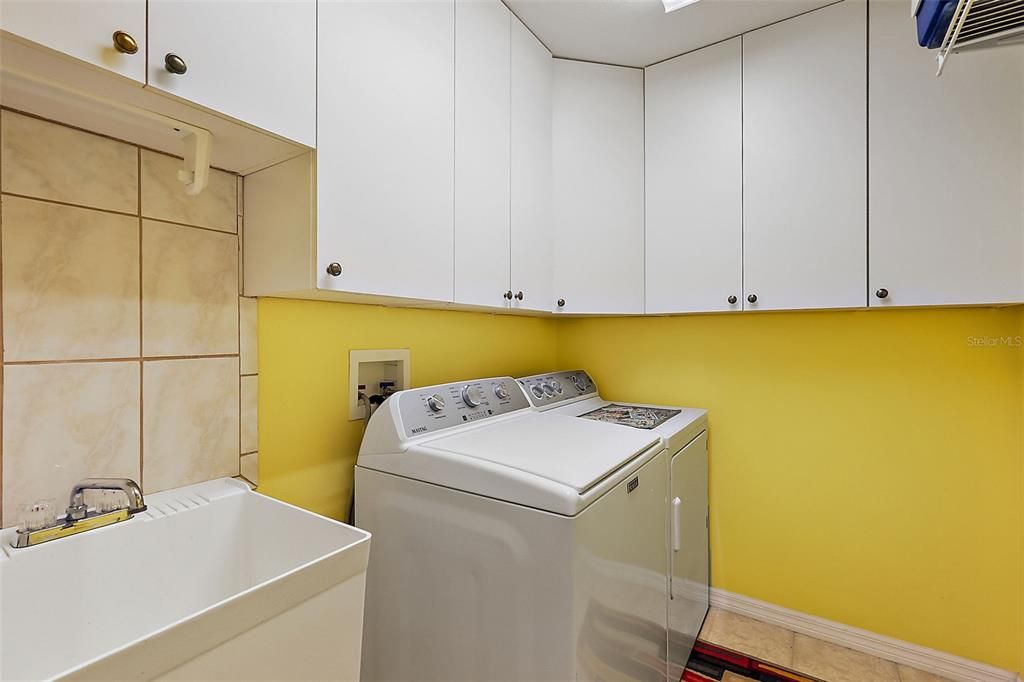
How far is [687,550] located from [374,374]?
137cm

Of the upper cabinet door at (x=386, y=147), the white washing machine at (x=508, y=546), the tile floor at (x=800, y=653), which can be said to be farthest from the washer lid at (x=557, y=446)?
the tile floor at (x=800, y=653)

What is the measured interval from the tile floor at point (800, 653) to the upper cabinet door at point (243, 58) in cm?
237

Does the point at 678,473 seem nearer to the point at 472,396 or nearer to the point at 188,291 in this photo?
the point at 472,396

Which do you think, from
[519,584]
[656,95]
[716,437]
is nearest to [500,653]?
[519,584]

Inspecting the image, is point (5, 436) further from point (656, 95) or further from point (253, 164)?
point (656, 95)

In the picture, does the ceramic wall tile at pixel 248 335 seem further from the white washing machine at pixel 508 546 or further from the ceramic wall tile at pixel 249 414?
the white washing machine at pixel 508 546

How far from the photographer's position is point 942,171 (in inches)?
59.9

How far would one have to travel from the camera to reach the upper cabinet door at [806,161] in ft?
5.42

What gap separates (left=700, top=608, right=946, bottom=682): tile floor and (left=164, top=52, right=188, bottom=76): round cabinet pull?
2466mm

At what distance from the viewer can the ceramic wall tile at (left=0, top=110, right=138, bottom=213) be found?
883mm

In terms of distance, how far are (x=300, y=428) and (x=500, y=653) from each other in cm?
82

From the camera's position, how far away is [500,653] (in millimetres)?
1102

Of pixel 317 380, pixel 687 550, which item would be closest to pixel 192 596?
pixel 317 380

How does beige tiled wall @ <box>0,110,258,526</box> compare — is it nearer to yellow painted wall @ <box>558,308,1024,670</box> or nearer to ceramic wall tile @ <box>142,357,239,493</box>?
ceramic wall tile @ <box>142,357,239,493</box>
